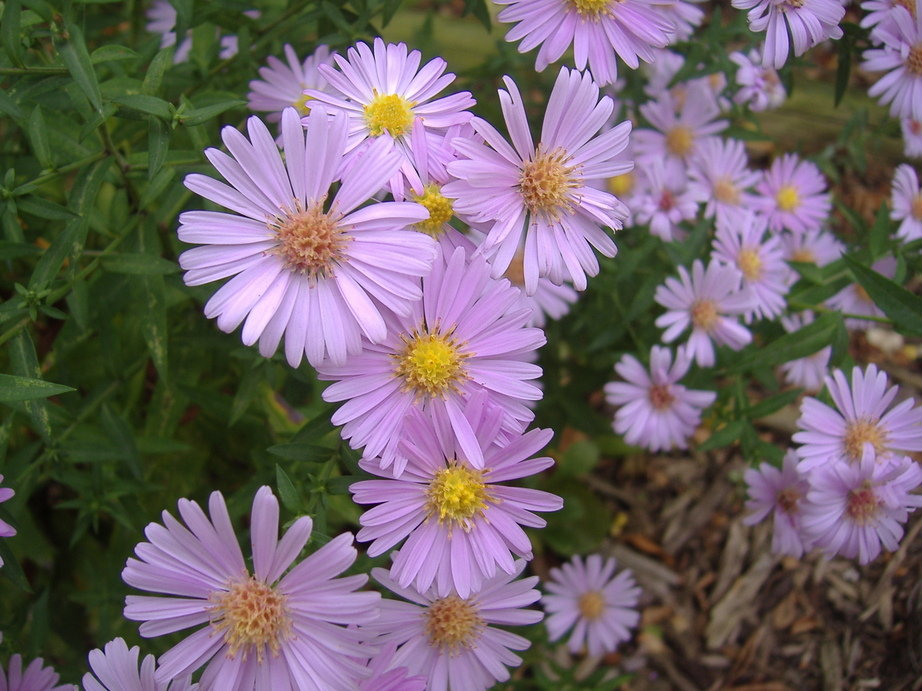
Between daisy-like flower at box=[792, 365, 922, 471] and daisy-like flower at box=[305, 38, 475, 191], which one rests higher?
daisy-like flower at box=[305, 38, 475, 191]

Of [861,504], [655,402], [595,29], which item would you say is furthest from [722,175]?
[861,504]

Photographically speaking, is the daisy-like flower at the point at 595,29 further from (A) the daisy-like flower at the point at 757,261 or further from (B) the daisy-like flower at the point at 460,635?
(B) the daisy-like flower at the point at 460,635

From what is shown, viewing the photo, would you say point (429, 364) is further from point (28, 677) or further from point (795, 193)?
point (795, 193)

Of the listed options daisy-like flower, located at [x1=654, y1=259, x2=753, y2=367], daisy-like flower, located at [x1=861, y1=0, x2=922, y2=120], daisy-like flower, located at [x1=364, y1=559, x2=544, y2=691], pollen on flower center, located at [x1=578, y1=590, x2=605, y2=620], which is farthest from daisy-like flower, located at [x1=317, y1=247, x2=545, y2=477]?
pollen on flower center, located at [x1=578, y1=590, x2=605, y2=620]

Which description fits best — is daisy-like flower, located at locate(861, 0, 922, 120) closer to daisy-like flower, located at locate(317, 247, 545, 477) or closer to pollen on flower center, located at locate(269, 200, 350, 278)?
daisy-like flower, located at locate(317, 247, 545, 477)

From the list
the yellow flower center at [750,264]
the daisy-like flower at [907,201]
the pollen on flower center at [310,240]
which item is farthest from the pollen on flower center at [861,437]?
the pollen on flower center at [310,240]

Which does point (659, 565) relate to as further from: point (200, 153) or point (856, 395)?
point (200, 153)
